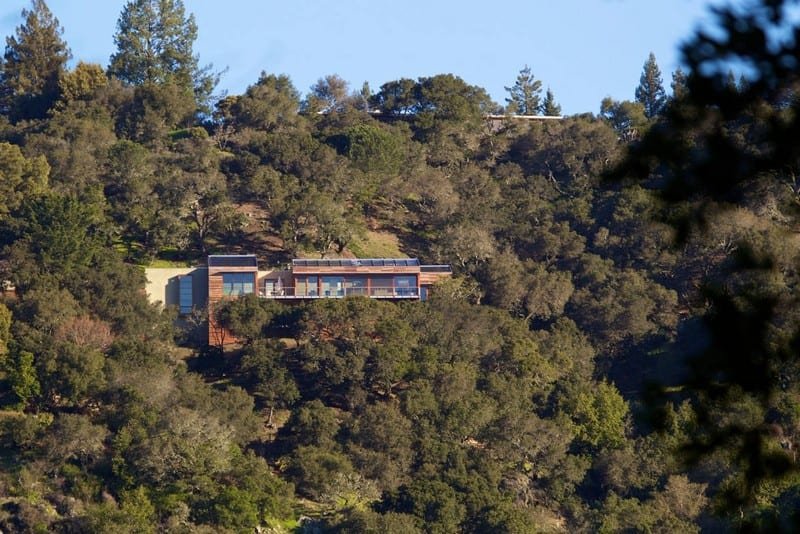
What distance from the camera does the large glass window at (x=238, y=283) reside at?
204 feet

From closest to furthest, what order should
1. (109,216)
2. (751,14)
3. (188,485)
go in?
1. (751,14)
2. (188,485)
3. (109,216)

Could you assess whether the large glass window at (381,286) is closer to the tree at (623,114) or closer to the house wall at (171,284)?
the house wall at (171,284)

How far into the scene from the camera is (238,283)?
205 feet

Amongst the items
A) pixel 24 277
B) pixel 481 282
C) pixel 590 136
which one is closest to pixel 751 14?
pixel 24 277

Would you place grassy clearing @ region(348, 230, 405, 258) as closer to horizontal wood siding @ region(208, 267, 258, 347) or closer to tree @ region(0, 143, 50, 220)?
horizontal wood siding @ region(208, 267, 258, 347)

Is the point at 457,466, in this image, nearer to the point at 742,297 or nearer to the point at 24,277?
the point at 24,277

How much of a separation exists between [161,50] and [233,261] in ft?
73.7

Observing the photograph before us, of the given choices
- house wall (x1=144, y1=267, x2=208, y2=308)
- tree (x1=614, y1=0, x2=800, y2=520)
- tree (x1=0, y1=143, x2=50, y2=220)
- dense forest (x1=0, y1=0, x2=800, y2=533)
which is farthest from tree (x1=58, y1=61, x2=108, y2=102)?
tree (x1=614, y1=0, x2=800, y2=520)

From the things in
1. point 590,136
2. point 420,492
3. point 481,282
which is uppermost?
point 590,136

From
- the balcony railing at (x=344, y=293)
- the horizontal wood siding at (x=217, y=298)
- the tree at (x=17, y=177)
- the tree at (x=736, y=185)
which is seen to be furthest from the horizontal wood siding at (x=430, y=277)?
the tree at (x=736, y=185)

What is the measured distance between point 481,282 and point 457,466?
48.5ft

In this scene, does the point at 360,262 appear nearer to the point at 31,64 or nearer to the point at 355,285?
the point at 355,285

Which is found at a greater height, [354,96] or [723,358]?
[354,96]

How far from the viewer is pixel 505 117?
8225cm
